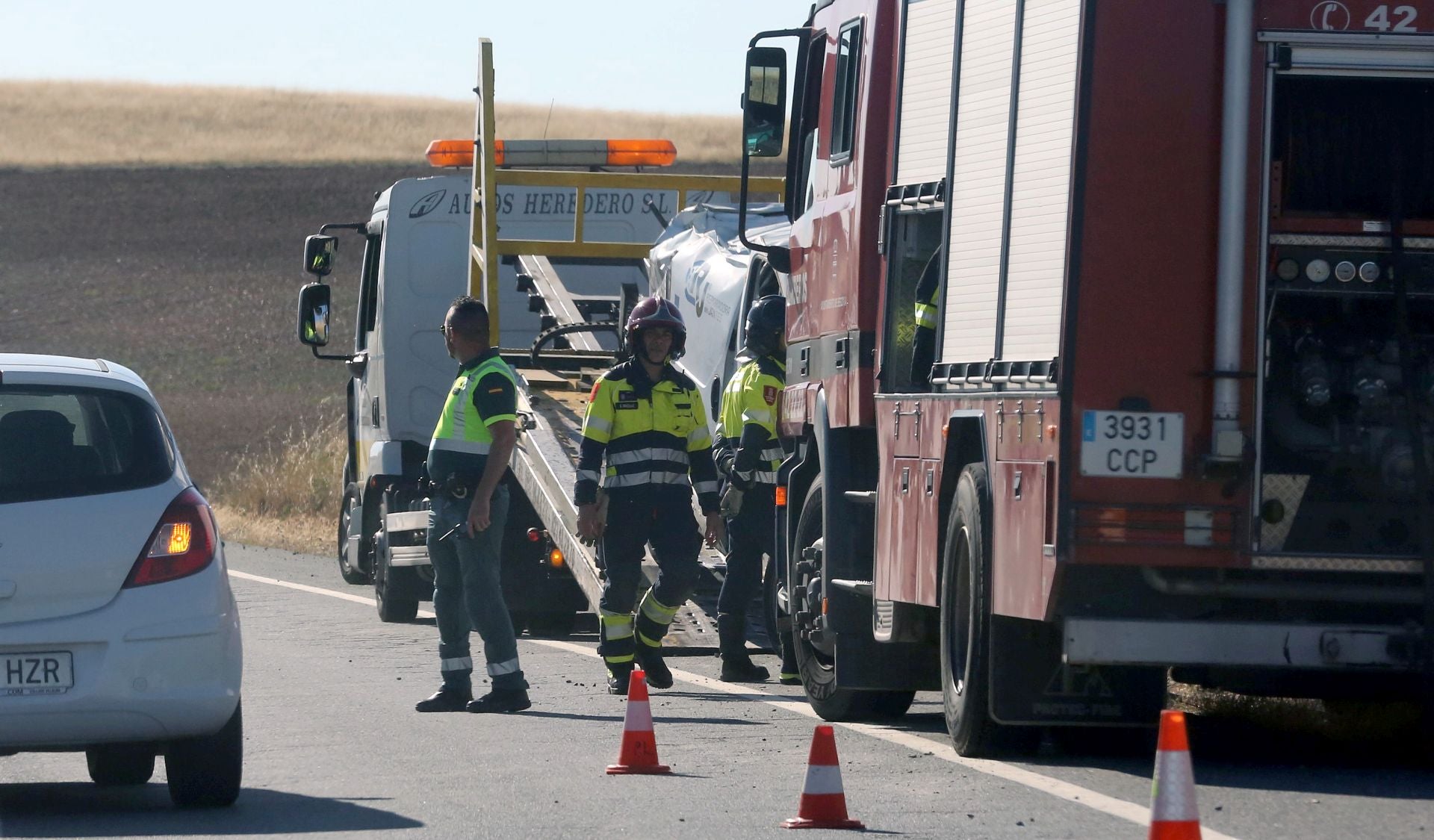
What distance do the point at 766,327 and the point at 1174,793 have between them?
6793 mm

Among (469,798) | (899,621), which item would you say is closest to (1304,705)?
(899,621)

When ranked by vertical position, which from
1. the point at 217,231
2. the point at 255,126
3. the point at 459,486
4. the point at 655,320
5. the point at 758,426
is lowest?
the point at 459,486

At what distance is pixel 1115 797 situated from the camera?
7.87 meters

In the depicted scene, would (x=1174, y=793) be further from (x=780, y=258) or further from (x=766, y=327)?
(x=766, y=327)

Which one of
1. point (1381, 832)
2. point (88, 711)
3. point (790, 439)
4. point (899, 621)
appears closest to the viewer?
point (1381, 832)

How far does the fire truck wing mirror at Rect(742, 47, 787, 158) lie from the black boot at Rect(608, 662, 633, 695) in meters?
2.57

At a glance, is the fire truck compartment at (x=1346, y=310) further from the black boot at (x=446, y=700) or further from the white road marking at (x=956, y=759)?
the black boot at (x=446, y=700)

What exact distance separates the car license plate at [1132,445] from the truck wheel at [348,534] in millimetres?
11078

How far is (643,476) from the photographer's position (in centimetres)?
1178

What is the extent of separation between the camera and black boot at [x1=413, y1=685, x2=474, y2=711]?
11102 mm

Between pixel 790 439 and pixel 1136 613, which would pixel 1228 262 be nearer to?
pixel 1136 613

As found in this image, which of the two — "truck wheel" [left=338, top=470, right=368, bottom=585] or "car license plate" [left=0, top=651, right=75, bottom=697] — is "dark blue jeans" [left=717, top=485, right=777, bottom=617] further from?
"truck wheel" [left=338, top=470, right=368, bottom=585]

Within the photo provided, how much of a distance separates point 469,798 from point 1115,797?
2.11m

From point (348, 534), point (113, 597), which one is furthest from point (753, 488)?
point (348, 534)
